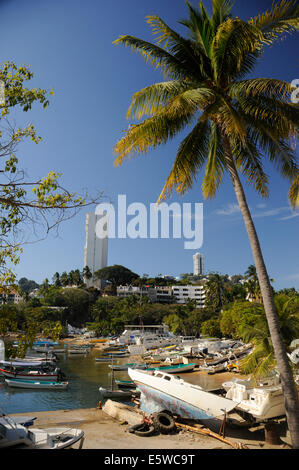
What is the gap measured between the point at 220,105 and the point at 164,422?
13830 millimetres

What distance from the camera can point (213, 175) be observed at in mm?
9414

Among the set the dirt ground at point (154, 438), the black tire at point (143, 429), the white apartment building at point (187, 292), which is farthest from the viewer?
the white apartment building at point (187, 292)

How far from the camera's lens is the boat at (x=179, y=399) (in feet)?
42.4

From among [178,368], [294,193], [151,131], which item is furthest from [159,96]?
[178,368]

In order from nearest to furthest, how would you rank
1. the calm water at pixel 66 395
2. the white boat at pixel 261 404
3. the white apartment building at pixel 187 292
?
the white boat at pixel 261 404
the calm water at pixel 66 395
the white apartment building at pixel 187 292

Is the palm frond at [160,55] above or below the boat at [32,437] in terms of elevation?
above

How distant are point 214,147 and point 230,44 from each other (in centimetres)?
276

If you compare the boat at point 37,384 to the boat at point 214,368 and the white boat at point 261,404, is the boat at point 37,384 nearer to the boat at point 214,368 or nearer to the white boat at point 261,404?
the boat at point 214,368

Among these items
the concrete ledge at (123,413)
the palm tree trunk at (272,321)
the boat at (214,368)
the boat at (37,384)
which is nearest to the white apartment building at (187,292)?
the boat at (214,368)

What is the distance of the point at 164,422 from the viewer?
13641 millimetres

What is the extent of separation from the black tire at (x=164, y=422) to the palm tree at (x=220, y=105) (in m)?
8.94

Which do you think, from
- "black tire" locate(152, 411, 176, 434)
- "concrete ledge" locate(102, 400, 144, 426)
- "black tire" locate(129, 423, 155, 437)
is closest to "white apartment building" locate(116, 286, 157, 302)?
"concrete ledge" locate(102, 400, 144, 426)

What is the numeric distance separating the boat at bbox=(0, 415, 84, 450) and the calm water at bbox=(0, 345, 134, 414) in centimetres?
745

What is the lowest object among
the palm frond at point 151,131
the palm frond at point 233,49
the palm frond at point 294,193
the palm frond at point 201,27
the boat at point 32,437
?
the boat at point 32,437
